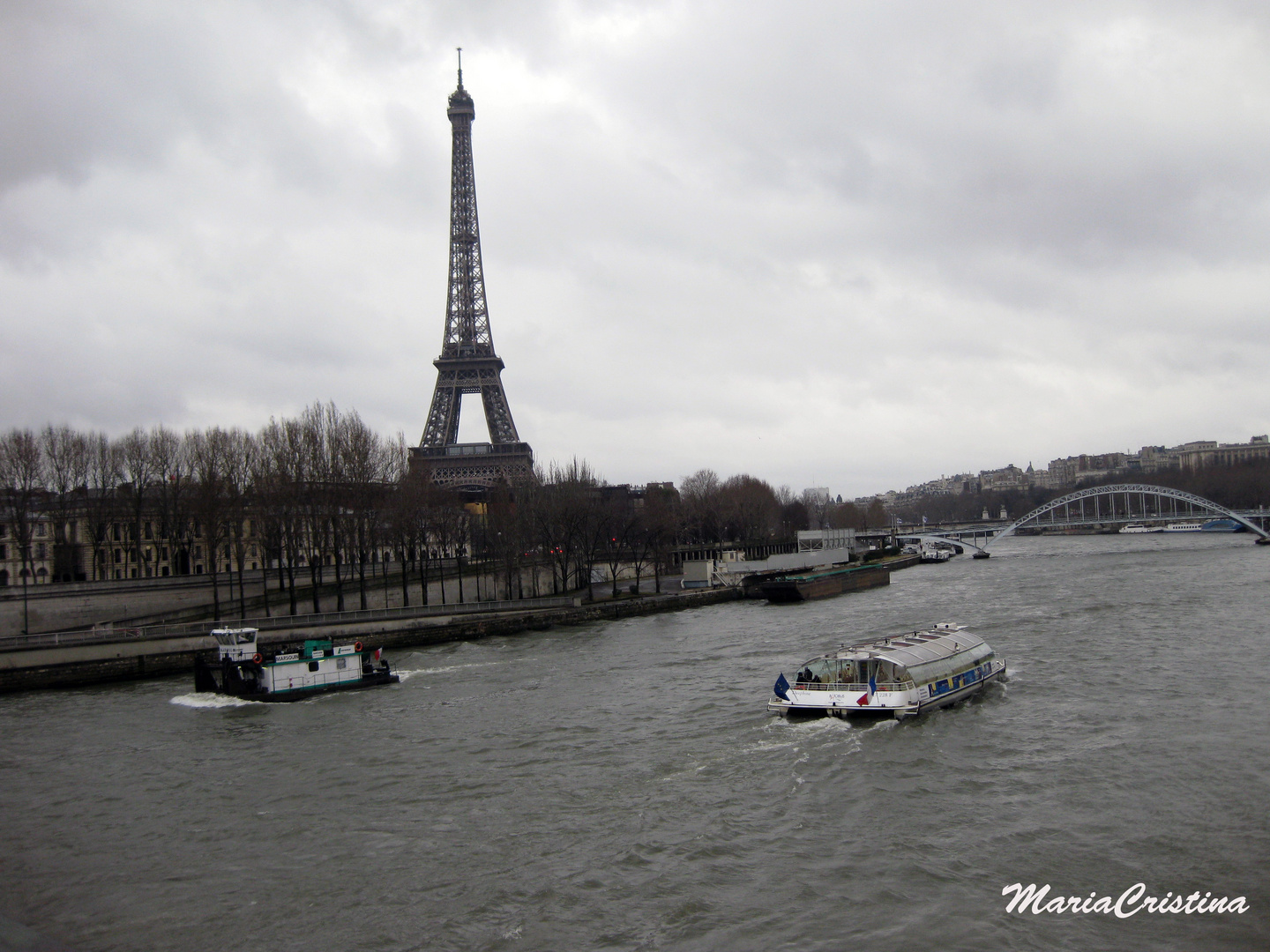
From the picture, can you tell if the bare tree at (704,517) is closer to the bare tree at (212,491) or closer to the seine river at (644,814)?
the bare tree at (212,491)

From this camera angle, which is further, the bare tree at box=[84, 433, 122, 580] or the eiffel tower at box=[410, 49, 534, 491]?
the eiffel tower at box=[410, 49, 534, 491]

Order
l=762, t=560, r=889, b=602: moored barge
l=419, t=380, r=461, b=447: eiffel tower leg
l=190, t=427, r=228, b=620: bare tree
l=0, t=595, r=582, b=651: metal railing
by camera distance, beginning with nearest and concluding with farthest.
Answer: l=0, t=595, r=582, b=651: metal railing
l=190, t=427, r=228, b=620: bare tree
l=762, t=560, r=889, b=602: moored barge
l=419, t=380, r=461, b=447: eiffel tower leg

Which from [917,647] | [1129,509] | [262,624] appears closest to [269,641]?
[262,624]

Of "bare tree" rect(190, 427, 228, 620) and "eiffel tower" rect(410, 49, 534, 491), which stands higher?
"eiffel tower" rect(410, 49, 534, 491)

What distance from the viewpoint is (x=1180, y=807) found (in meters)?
15.2

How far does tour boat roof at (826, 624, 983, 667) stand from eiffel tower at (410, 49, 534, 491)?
6785 cm

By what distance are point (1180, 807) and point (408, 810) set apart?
13.7 meters

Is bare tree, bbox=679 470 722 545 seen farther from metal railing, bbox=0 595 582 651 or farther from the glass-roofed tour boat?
the glass-roofed tour boat

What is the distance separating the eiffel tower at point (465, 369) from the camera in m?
96.9

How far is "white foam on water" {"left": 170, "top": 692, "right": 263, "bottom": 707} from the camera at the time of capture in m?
29.3

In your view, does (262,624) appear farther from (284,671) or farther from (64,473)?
(64,473)

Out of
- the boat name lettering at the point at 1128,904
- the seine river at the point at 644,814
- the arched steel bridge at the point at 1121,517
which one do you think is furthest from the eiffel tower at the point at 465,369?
the boat name lettering at the point at 1128,904

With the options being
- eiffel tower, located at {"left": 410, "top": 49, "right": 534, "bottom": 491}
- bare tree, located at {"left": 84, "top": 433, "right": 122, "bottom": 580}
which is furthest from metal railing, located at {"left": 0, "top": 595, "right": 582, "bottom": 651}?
eiffel tower, located at {"left": 410, "top": 49, "right": 534, "bottom": 491}

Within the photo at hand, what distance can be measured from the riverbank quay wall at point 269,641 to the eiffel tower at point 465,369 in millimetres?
42956
